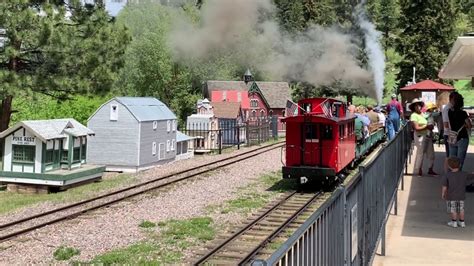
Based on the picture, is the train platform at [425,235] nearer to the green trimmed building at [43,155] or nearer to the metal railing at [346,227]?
the metal railing at [346,227]

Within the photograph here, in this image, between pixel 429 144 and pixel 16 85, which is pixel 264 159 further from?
pixel 429 144

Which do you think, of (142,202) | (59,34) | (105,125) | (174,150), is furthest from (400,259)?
(174,150)

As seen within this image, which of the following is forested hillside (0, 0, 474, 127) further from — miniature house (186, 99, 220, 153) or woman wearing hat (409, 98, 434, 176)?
woman wearing hat (409, 98, 434, 176)

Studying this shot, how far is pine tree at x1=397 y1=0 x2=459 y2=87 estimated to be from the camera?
58.8m

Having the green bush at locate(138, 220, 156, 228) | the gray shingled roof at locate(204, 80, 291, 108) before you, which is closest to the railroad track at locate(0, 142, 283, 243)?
the green bush at locate(138, 220, 156, 228)

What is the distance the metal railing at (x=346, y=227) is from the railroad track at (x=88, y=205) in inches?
340

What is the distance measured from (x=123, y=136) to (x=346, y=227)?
22186 millimetres

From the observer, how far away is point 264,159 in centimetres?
2836

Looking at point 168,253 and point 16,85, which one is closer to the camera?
point 168,253

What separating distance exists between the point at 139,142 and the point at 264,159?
715cm

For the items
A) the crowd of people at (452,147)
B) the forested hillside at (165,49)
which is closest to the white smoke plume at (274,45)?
the forested hillside at (165,49)

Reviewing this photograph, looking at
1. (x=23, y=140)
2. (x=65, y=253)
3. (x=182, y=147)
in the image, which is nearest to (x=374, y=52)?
(x=182, y=147)

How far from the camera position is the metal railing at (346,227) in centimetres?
322

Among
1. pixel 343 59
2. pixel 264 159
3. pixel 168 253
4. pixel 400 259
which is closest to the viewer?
A: pixel 400 259
